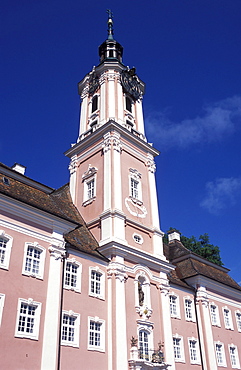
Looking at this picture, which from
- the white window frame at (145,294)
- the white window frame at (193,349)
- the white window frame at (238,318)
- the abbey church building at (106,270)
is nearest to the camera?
the abbey church building at (106,270)

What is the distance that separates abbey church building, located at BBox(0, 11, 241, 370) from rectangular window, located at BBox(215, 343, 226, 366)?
5.0 inches

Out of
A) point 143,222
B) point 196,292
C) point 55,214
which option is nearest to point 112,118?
point 143,222

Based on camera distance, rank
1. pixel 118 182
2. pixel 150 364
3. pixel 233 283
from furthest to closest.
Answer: pixel 233 283 → pixel 118 182 → pixel 150 364

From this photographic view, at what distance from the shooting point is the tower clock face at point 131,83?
3856 cm

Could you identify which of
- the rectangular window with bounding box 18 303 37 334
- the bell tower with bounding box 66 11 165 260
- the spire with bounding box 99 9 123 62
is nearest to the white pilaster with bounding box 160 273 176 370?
the bell tower with bounding box 66 11 165 260

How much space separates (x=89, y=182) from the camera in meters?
32.6

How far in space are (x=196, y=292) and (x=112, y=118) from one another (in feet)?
55.8

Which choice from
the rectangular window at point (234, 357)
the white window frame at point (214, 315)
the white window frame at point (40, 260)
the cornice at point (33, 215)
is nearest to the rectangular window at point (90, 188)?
the cornice at point (33, 215)

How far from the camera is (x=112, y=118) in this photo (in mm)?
33562

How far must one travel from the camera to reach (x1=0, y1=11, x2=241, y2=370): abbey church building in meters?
20.2

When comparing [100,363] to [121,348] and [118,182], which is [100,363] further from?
[118,182]

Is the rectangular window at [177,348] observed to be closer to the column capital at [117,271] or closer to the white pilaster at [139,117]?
the column capital at [117,271]

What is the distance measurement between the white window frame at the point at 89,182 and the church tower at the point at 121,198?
81mm

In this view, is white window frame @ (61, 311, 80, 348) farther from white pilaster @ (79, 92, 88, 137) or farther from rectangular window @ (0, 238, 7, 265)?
white pilaster @ (79, 92, 88, 137)
